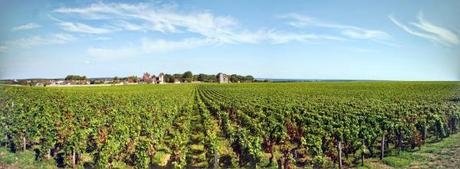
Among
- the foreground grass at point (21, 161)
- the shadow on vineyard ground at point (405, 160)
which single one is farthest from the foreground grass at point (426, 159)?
the foreground grass at point (21, 161)

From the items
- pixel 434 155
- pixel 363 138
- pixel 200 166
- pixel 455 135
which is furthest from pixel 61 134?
pixel 455 135

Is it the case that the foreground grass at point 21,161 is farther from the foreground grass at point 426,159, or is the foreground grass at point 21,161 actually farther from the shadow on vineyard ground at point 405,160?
the foreground grass at point 426,159

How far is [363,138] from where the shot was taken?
10836 millimetres

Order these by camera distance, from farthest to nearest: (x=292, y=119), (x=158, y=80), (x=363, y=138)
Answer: (x=158, y=80) < (x=292, y=119) < (x=363, y=138)

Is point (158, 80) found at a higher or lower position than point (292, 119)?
higher

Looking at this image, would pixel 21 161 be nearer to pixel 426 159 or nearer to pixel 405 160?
pixel 405 160

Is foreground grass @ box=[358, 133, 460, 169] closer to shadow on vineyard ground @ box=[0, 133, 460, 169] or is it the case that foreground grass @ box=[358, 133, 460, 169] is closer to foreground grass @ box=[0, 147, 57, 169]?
shadow on vineyard ground @ box=[0, 133, 460, 169]

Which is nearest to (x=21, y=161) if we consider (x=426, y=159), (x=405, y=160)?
(x=405, y=160)

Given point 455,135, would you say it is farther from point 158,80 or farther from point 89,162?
point 158,80

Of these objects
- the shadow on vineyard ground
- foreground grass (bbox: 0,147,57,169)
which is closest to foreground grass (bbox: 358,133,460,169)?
the shadow on vineyard ground

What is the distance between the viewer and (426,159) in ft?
31.4

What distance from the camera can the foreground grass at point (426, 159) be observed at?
9.02m

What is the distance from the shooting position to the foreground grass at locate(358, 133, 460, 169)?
9016mm

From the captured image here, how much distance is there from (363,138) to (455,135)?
14.1 ft
